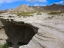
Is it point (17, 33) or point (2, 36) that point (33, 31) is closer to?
point (17, 33)

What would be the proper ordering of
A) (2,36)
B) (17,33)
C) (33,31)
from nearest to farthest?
1. (33,31)
2. (2,36)
3. (17,33)

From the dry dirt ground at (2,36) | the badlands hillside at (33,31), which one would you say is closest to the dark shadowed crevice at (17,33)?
the badlands hillside at (33,31)

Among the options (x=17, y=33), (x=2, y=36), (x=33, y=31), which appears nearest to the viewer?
(x=33, y=31)

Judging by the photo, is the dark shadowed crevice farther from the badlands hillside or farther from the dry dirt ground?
the dry dirt ground

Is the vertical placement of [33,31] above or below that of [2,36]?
above

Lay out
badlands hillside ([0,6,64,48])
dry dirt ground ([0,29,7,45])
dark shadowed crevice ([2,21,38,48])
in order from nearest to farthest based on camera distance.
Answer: badlands hillside ([0,6,64,48])
dark shadowed crevice ([2,21,38,48])
dry dirt ground ([0,29,7,45])

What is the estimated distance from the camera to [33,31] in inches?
1341

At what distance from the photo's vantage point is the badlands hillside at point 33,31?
18975 mm

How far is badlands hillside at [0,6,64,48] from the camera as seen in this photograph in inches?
747

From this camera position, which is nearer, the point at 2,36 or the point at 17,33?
the point at 2,36

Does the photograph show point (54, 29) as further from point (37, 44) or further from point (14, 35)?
point (14, 35)

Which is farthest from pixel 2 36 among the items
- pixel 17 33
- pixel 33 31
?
pixel 33 31

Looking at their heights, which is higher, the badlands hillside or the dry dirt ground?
the badlands hillside

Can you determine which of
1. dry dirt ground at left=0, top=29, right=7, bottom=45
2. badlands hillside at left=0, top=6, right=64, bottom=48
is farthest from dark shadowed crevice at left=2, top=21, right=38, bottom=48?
→ dry dirt ground at left=0, top=29, right=7, bottom=45
